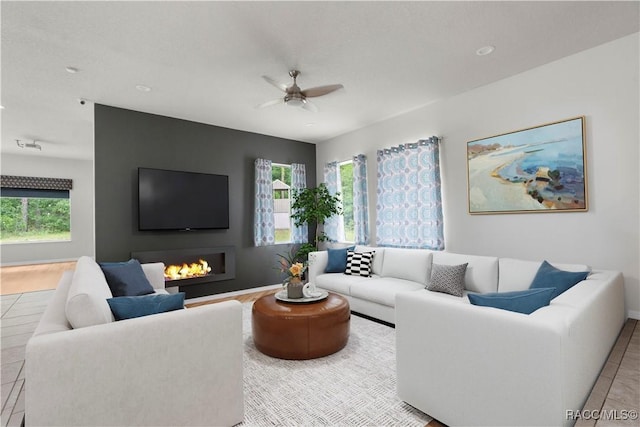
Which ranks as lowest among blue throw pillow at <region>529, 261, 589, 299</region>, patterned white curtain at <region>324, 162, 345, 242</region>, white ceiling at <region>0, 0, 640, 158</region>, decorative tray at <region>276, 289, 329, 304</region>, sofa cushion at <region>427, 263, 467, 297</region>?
decorative tray at <region>276, 289, 329, 304</region>

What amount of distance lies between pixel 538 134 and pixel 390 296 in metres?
2.42

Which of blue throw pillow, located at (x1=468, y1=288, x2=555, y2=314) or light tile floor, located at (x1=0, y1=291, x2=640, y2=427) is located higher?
blue throw pillow, located at (x1=468, y1=288, x2=555, y2=314)

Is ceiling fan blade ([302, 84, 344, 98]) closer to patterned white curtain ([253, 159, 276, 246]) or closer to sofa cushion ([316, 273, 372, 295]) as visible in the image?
sofa cushion ([316, 273, 372, 295])

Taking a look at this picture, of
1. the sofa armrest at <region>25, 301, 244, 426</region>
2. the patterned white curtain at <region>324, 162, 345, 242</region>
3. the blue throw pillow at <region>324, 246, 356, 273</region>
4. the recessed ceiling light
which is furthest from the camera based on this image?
the patterned white curtain at <region>324, 162, 345, 242</region>

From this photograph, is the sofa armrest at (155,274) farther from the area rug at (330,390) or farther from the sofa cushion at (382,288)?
the sofa cushion at (382,288)

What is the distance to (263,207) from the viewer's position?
5.65 metres

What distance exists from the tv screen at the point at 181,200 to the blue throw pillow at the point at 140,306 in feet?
10.2

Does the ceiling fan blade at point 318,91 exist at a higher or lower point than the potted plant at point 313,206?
higher

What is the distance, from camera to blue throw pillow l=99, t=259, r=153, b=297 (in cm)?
300

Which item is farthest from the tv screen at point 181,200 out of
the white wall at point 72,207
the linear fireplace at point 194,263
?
the white wall at point 72,207

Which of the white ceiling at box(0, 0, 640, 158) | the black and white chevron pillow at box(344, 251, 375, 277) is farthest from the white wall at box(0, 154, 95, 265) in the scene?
the black and white chevron pillow at box(344, 251, 375, 277)

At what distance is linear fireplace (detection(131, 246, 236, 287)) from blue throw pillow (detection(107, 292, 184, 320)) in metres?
3.03

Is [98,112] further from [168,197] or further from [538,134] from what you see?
[538,134]

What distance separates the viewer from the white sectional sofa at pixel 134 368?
1337 mm
